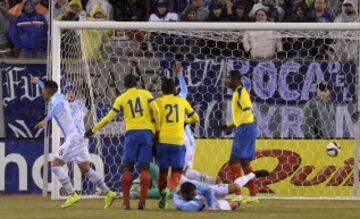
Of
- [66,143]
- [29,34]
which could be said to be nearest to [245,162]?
[66,143]

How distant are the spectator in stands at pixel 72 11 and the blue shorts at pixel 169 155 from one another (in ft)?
19.4

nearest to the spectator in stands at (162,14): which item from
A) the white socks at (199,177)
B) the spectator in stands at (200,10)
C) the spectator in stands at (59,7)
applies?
the spectator in stands at (200,10)

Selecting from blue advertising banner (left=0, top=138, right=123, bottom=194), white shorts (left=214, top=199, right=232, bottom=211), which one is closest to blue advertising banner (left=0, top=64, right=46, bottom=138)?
blue advertising banner (left=0, top=138, right=123, bottom=194)

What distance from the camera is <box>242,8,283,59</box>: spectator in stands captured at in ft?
69.0

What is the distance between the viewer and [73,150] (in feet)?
62.7

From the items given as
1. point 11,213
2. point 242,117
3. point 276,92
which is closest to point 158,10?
point 276,92

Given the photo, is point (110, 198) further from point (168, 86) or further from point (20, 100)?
point (20, 100)

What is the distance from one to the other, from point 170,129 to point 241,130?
1.82 meters

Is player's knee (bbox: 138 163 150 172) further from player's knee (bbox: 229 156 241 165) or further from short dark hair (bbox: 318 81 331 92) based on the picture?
short dark hair (bbox: 318 81 331 92)

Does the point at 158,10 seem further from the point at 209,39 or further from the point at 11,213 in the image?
the point at 11,213

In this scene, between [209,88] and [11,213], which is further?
[209,88]

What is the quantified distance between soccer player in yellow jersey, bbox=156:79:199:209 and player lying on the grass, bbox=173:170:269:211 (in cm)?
51

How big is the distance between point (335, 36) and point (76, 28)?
14.1 ft

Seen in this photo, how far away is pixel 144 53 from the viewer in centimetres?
2120
